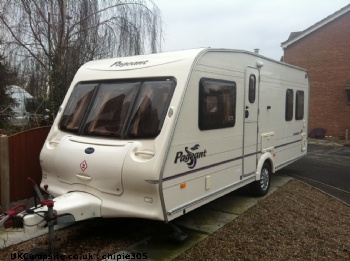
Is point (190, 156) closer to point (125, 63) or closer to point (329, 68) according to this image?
point (125, 63)

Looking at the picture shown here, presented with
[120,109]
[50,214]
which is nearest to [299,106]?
[120,109]

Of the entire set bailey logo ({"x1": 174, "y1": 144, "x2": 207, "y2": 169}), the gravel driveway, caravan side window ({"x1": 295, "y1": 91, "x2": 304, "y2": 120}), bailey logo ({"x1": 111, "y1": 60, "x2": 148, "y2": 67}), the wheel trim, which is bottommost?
the gravel driveway

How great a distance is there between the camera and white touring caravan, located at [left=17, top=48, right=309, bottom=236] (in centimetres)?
397

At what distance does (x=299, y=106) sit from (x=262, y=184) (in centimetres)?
255

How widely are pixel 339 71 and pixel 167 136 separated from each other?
16.1m

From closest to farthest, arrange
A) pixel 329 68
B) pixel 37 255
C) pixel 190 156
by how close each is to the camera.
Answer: pixel 37 255 → pixel 190 156 → pixel 329 68

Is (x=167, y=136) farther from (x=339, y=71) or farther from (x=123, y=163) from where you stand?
(x=339, y=71)

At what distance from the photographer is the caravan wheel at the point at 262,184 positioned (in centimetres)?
647

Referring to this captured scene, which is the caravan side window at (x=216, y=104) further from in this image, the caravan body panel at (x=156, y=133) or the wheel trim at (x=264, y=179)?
the wheel trim at (x=264, y=179)

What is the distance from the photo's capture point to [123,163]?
3.96 meters

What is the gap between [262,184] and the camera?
21.7 feet

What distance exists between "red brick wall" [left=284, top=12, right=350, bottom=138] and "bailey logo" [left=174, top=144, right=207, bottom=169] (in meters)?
14.9

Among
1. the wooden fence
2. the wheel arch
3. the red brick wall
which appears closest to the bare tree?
the wooden fence

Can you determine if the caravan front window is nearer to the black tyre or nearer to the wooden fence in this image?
the wooden fence
